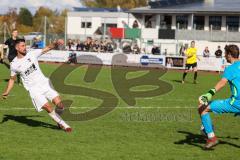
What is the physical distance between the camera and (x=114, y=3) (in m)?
120

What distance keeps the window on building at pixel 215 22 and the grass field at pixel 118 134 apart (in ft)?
153

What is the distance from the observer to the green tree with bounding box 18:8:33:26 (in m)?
120

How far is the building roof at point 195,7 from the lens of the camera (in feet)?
201

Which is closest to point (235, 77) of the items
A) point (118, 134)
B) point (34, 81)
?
point (118, 134)

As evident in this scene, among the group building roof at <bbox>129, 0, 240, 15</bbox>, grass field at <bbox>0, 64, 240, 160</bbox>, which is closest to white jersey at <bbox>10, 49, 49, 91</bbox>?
grass field at <bbox>0, 64, 240, 160</bbox>

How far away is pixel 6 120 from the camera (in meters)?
12.3

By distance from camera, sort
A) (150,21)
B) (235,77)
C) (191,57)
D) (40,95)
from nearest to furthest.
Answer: (235,77), (40,95), (191,57), (150,21)

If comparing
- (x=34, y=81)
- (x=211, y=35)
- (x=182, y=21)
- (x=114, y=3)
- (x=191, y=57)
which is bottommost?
(x=34, y=81)

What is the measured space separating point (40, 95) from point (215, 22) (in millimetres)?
53763

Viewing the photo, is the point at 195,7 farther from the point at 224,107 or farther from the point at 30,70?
the point at 224,107

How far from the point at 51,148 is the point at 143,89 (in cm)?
1248

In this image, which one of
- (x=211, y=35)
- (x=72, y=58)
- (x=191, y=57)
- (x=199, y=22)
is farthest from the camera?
(x=199, y=22)

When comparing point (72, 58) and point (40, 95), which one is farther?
point (72, 58)

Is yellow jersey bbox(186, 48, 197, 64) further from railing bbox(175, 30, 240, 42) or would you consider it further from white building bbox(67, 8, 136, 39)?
white building bbox(67, 8, 136, 39)
